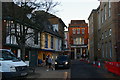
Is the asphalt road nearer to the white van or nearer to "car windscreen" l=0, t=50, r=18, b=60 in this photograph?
the white van

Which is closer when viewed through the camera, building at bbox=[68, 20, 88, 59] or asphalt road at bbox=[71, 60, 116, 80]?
asphalt road at bbox=[71, 60, 116, 80]

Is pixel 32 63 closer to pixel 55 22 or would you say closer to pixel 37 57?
pixel 37 57

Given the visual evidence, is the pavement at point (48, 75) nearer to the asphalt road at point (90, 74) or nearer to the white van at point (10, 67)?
the asphalt road at point (90, 74)

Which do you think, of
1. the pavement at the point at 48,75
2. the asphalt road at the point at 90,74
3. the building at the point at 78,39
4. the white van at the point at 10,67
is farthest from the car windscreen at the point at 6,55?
the building at the point at 78,39

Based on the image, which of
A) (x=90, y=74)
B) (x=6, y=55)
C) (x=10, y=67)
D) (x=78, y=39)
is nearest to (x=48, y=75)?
(x=90, y=74)

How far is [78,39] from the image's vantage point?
270ft

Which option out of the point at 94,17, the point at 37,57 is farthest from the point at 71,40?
the point at 37,57

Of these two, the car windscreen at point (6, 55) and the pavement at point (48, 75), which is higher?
the car windscreen at point (6, 55)

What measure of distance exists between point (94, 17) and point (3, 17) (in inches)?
1522

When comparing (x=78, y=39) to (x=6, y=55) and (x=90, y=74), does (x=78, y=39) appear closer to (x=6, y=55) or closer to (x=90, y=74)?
(x=90, y=74)

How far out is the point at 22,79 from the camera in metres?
12.0

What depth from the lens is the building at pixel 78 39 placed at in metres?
80.9

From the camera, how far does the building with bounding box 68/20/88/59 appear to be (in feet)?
266

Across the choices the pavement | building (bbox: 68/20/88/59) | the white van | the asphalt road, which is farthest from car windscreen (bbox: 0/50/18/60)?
building (bbox: 68/20/88/59)
